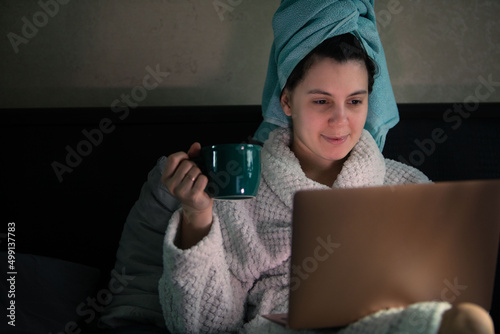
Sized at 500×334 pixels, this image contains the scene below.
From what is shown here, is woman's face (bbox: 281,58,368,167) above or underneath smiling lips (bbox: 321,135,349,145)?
above

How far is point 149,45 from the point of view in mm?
1625

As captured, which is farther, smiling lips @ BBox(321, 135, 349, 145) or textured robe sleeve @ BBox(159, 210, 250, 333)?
smiling lips @ BBox(321, 135, 349, 145)

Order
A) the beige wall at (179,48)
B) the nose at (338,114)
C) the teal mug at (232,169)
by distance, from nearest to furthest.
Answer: the teal mug at (232,169) < the nose at (338,114) < the beige wall at (179,48)

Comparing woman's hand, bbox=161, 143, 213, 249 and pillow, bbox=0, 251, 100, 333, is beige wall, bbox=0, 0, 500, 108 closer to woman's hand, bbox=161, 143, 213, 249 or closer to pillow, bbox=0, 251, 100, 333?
pillow, bbox=0, 251, 100, 333

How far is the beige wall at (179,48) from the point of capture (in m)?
1.61

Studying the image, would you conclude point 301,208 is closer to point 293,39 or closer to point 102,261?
point 293,39

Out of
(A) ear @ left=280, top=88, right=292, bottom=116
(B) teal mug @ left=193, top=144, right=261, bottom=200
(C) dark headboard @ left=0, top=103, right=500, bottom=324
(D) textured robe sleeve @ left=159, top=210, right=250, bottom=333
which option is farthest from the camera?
(C) dark headboard @ left=0, top=103, right=500, bottom=324

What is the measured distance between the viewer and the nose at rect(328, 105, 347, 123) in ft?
3.92

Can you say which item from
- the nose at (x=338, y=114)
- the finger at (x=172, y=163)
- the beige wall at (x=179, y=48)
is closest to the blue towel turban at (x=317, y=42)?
the nose at (x=338, y=114)

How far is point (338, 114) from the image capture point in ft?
3.92

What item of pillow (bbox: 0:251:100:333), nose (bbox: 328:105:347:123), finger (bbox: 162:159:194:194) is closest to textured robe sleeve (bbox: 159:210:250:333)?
finger (bbox: 162:159:194:194)

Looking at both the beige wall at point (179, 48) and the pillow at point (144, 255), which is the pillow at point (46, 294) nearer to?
the pillow at point (144, 255)

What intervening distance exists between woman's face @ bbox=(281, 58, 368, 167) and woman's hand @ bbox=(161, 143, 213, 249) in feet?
1.15

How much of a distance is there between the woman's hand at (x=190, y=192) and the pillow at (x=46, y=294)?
355mm
